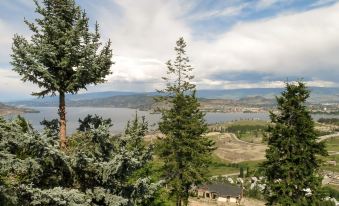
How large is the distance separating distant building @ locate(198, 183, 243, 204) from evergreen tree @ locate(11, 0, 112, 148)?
84828 millimetres

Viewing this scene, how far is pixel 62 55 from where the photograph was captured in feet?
50.3

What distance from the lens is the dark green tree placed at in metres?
25.8

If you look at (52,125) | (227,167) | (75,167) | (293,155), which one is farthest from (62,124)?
(227,167)

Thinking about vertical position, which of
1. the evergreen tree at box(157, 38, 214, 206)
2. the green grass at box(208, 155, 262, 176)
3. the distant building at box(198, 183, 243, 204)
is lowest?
the green grass at box(208, 155, 262, 176)

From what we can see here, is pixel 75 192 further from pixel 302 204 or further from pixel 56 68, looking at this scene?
pixel 302 204

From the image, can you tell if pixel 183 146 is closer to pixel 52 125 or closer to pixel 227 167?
pixel 52 125

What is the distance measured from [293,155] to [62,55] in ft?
57.9

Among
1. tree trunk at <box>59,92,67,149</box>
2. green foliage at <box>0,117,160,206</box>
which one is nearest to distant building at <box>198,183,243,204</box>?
green foliage at <box>0,117,160,206</box>

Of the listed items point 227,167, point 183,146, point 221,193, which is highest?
point 183,146

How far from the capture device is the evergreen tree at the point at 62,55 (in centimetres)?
1466

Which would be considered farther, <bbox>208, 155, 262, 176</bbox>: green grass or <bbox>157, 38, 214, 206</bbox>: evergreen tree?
<bbox>208, 155, 262, 176</bbox>: green grass

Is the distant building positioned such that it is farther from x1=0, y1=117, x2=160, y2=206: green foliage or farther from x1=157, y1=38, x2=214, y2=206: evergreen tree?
x1=0, y1=117, x2=160, y2=206: green foliage

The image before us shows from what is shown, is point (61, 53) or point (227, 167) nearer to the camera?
point (61, 53)

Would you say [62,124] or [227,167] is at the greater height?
[62,124]
